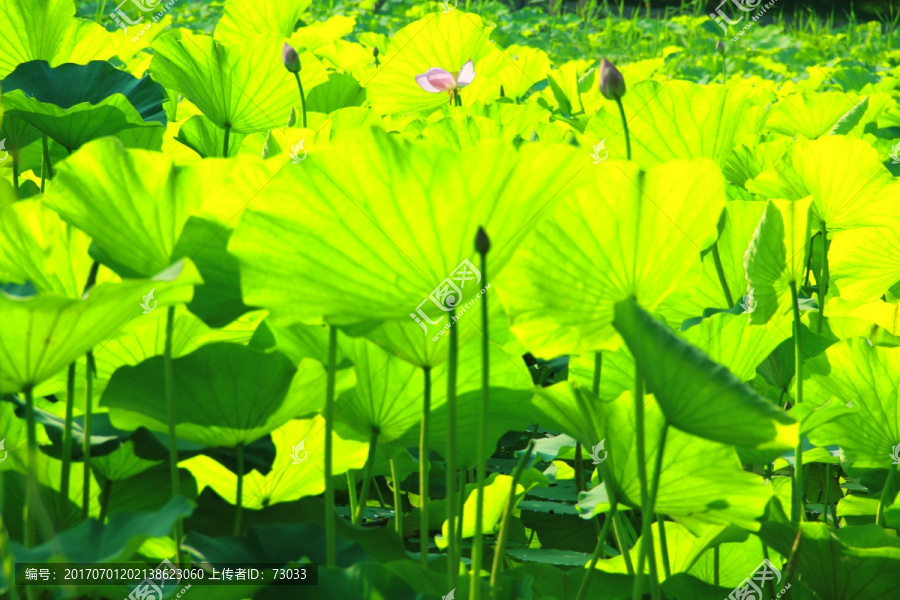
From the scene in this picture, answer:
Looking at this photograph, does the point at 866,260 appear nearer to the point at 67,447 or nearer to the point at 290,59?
the point at 290,59

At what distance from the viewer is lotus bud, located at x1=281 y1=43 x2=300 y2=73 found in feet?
2.87

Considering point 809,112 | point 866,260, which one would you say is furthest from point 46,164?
point 809,112

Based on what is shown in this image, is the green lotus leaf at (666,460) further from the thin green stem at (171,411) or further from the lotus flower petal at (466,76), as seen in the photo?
the lotus flower petal at (466,76)

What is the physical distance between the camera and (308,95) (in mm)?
1091

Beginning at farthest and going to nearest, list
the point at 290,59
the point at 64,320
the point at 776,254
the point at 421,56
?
1. the point at 421,56
2. the point at 290,59
3. the point at 776,254
4. the point at 64,320

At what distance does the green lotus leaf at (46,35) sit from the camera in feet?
2.83

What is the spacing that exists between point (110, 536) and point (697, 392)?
29 cm

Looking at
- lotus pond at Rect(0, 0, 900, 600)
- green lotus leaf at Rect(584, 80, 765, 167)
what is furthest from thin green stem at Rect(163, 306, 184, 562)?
green lotus leaf at Rect(584, 80, 765, 167)

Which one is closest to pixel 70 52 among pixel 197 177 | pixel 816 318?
pixel 197 177

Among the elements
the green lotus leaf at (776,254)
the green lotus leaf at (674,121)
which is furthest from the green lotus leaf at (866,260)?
the green lotus leaf at (776,254)

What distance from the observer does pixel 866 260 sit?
3.07ft

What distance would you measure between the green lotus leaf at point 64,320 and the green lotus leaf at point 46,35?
0.58m

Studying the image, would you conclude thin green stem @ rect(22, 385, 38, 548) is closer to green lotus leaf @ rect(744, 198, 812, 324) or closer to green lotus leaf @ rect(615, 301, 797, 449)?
green lotus leaf @ rect(615, 301, 797, 449)

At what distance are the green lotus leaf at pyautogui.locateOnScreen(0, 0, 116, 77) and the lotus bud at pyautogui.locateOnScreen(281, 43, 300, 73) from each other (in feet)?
0.72
